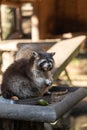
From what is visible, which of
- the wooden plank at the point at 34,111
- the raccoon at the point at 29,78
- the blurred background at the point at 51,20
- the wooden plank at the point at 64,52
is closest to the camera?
the wooden plank at the point at 34,111

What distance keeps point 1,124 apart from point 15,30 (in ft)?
29.9

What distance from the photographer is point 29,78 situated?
13.8 ft

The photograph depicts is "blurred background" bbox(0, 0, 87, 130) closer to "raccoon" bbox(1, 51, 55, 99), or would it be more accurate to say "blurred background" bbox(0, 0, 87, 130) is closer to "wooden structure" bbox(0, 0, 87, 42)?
"wooden structure" bbox(0, 0, 87, 42)

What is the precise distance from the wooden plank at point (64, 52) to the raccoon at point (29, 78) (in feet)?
3.95

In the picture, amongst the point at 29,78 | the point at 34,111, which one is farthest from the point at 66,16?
the point at 34,111

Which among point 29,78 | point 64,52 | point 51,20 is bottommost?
point 51,20

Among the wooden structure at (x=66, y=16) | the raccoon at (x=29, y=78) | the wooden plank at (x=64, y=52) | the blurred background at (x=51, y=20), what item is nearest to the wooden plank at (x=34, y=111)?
the raccoon at (x=29, y=78)

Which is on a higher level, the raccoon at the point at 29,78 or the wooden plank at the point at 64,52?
the raccoon at the point at 29,78

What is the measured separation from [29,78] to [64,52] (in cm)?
219

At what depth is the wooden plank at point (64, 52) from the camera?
18.7 feet

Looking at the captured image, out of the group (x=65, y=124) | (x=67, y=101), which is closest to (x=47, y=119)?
(x=67, y=101)

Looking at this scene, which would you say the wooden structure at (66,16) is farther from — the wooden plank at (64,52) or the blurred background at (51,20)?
the wooden plank at (64,52)

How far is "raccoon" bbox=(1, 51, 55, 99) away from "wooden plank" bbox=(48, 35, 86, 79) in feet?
3.95

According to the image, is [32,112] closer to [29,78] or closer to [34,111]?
[34,111]
